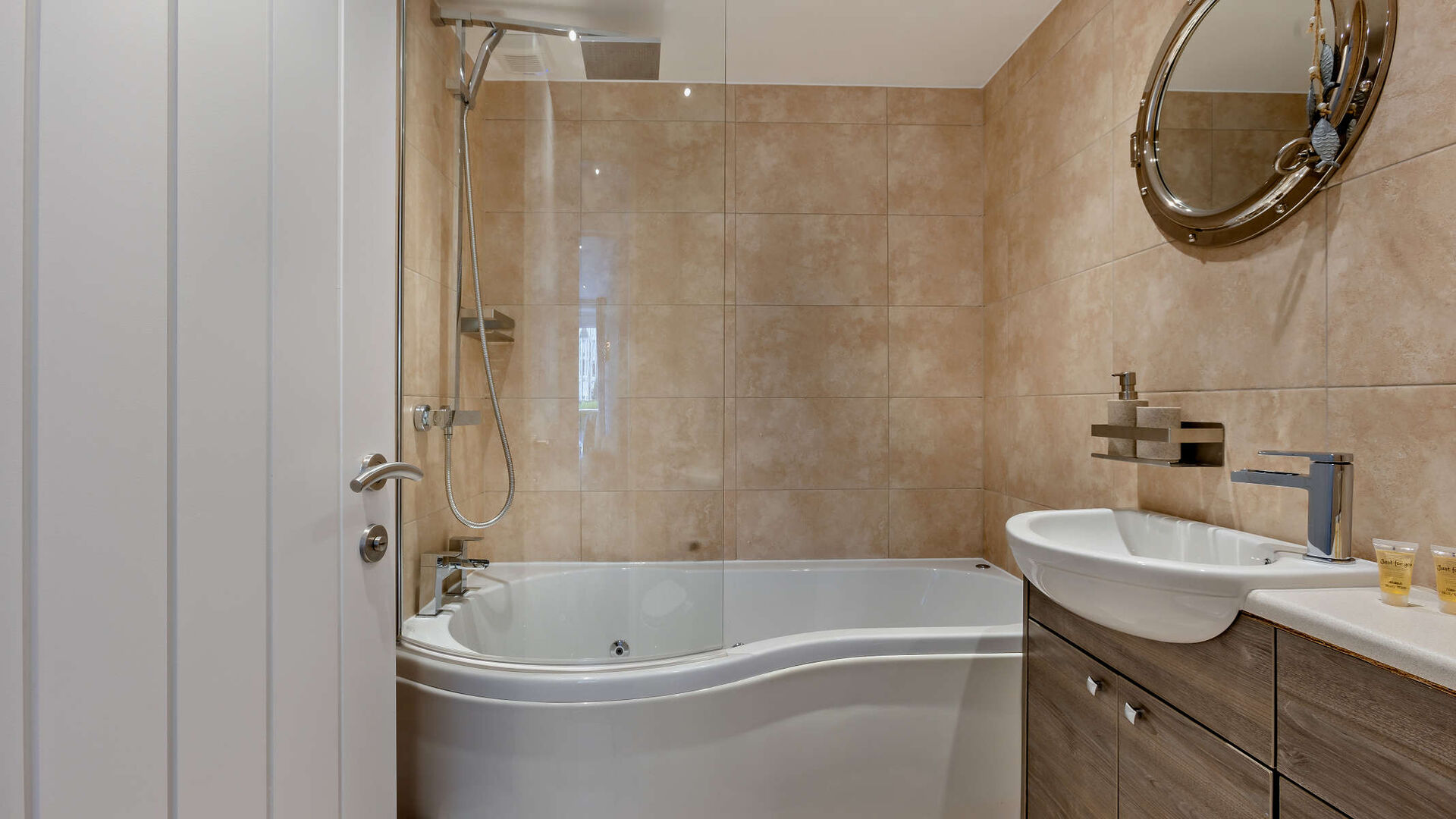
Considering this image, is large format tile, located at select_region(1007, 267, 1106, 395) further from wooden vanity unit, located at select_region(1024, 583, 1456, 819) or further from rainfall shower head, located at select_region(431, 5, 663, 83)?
rainfall shower head, located at select_region(431, 5, 663, 83)

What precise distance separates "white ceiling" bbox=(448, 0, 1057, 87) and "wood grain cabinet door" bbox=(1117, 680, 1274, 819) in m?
1.61

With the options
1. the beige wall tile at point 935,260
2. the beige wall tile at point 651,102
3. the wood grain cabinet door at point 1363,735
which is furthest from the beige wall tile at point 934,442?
the wood grain cabinet door at point 1363,735

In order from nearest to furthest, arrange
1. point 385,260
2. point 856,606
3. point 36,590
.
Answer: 1. point 36,590
2. point 385,260
3. point 856,606

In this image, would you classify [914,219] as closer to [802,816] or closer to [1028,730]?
[1028,730]

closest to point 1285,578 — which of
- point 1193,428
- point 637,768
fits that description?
point 1193,428

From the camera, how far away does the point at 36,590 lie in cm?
56

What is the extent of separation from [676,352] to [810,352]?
102 cm

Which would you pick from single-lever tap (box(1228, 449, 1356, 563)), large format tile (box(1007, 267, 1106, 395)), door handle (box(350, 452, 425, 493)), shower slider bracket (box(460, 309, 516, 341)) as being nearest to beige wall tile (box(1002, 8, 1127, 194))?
large format tile (box(1007, 267, 1106, 395))

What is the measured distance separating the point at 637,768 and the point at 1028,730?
90 centimetres

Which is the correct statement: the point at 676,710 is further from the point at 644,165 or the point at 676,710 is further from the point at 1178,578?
the point at 644,165

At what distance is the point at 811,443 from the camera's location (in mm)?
2545

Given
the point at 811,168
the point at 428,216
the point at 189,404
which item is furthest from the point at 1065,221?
the point at 189,404

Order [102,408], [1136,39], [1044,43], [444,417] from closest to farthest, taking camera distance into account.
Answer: [102,408]
[444,417]
[1136,39]
[1044,43]

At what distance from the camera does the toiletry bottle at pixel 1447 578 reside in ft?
2.66
